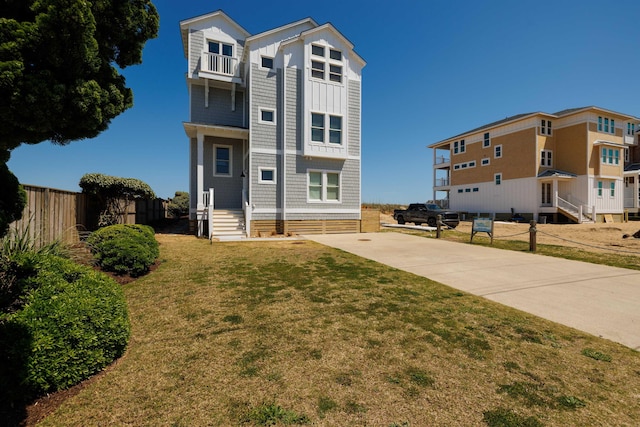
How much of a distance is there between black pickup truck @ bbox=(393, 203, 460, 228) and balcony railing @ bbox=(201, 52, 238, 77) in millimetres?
15675

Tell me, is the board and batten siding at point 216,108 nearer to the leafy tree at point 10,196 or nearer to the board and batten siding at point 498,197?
the leafy tree at point 10,196

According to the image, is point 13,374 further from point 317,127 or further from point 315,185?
point 317,127

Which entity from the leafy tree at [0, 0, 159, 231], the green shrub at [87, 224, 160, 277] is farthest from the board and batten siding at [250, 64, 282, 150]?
the leafy tree at [0, 0, 159, 231]

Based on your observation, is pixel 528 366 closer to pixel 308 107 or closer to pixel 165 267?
pixel 165 267

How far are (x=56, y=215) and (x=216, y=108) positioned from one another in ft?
37.4

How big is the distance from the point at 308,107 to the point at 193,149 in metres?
6.99

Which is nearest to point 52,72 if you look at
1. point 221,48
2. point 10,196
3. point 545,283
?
point 10,196

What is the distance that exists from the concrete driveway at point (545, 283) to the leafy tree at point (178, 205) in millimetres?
21096

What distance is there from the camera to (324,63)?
591 inches

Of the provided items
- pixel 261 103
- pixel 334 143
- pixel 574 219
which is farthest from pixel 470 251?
pixel 574 219

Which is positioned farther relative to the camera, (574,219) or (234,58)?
(574,219)

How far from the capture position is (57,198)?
6977 mm

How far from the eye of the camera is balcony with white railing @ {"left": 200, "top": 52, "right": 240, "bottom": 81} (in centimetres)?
1554

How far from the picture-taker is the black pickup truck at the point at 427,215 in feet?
64.3
